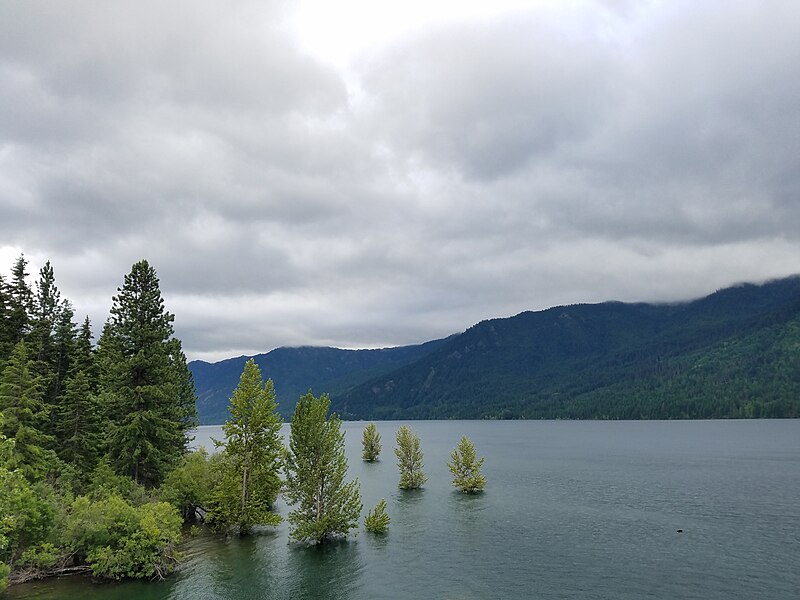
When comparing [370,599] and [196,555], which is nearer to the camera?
[370,599]

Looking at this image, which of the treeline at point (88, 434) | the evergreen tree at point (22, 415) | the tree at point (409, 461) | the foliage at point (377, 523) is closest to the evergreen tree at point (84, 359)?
the treeline at point (88, 434)

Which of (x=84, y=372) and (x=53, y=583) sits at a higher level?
(x=84, y=372)

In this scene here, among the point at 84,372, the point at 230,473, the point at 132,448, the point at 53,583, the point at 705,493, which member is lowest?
the point at 705,493

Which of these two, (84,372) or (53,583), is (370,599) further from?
(84,372)

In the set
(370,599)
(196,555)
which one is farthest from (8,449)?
(370,599)

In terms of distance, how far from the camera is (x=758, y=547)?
69.5 metres

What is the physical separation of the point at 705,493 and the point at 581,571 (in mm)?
70055

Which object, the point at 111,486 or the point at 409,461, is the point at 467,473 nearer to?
the point at 409,461

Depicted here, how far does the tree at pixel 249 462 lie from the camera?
7150cm

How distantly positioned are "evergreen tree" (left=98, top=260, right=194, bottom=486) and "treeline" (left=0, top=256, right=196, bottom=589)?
0.14 m

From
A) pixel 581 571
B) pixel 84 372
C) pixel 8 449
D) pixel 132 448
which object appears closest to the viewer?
pixel 8 449

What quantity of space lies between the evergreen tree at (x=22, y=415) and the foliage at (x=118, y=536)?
21.4ft

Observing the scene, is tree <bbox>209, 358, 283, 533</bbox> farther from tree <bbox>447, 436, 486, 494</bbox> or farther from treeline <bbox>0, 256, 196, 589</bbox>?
tree <bbox>447, 436, 486, 494</bbox>

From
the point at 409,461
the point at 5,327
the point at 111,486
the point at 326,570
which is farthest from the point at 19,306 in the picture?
the point at 409,461
